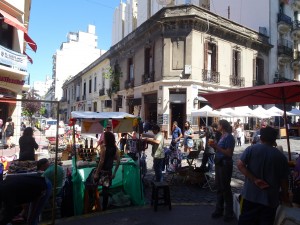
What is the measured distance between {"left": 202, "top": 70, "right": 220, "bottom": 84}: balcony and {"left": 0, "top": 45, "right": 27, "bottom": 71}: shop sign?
11.5 m

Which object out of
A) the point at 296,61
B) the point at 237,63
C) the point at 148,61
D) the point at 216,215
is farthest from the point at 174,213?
the point at 296,61

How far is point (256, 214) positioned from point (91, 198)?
3357 millimetres

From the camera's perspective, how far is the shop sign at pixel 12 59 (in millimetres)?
14277

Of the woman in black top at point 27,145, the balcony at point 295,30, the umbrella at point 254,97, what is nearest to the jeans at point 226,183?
the umbrella at point 254,97

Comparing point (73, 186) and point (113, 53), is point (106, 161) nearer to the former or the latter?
point (73, 186)

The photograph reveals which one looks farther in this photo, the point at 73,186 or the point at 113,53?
the point at 113,53

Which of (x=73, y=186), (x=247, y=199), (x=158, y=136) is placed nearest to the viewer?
(x=247, y=199)

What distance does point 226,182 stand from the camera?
5.02 meters

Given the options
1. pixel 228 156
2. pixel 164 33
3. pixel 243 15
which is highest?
pixel 243 15

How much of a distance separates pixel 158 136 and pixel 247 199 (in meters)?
3.79

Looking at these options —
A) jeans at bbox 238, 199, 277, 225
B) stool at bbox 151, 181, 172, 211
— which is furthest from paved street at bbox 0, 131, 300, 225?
jeans at bbox 238, 199, 277, 225

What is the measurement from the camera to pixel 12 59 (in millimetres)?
15164

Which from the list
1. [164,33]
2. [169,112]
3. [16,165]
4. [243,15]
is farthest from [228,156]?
[243,15]

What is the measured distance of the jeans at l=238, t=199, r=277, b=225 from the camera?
348cm
